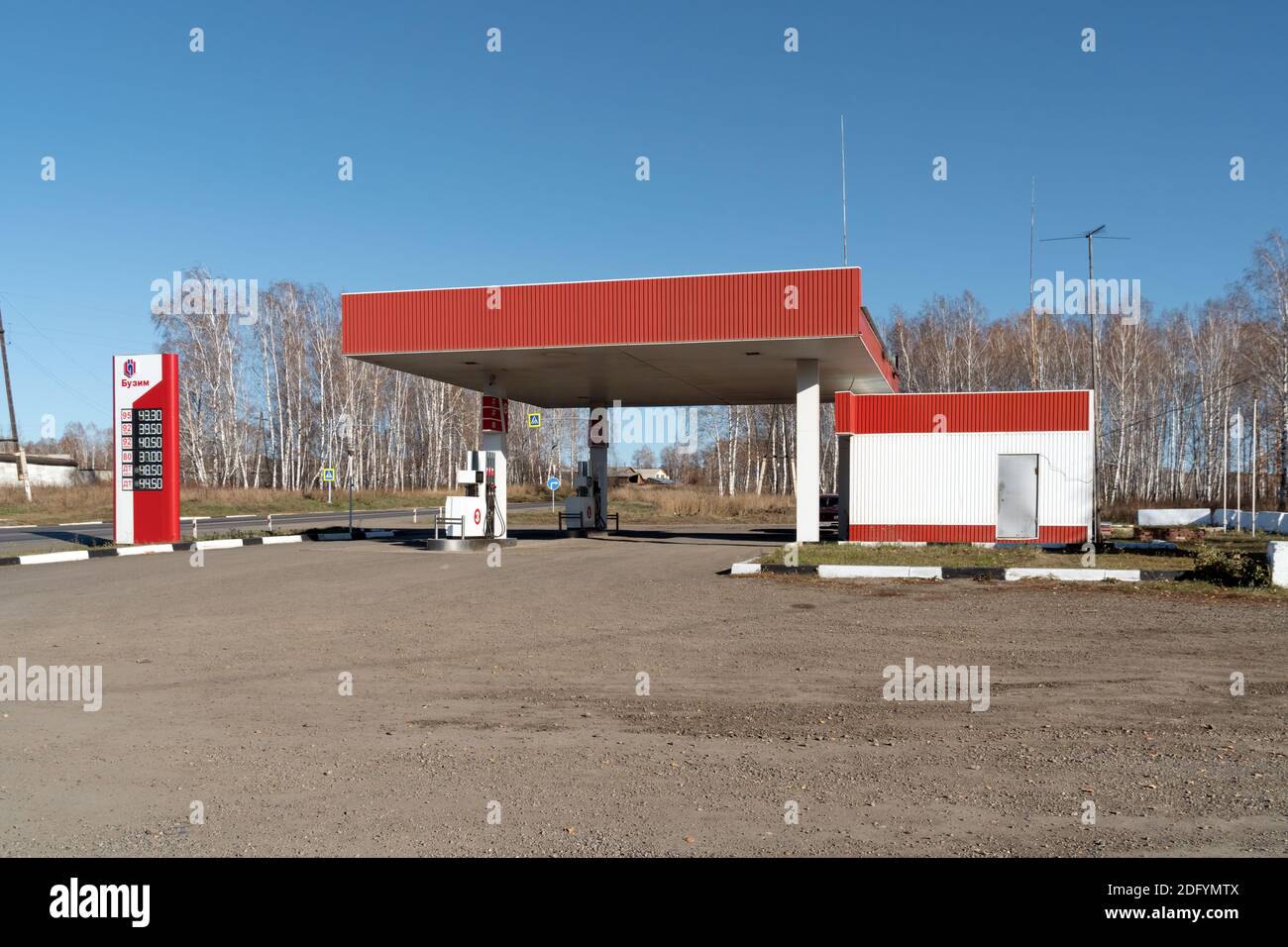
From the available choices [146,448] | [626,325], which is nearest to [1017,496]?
[626,325]

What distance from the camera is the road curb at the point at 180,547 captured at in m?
20.2

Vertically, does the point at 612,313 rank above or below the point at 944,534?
above

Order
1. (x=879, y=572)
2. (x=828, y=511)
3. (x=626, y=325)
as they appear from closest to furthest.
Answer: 1. (x=879, y=572)
2. (x=626, y=325)
3. (x=828, y=511)

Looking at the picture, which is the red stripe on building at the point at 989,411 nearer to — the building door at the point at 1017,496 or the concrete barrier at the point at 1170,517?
the building door at the point at 1017,496

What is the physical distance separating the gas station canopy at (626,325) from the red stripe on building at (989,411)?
1.74m

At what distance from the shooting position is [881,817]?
4.79 m

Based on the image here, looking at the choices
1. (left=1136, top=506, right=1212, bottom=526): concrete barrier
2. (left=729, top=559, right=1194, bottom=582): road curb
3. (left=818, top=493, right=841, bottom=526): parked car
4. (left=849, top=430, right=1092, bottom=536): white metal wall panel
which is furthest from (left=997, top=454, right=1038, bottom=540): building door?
(left=1136, top=506, right=1212, bottom=526): concrete barrier

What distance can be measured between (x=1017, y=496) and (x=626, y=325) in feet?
34.1

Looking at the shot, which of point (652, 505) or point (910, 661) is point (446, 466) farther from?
point (910, 661)

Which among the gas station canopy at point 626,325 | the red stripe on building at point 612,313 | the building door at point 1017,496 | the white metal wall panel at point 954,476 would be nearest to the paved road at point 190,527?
the gas station canopy at point 626,325

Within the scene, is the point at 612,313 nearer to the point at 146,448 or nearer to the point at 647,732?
the point at 146,448

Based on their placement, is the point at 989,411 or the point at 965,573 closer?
the point at 965,573

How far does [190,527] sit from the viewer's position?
33.1 m

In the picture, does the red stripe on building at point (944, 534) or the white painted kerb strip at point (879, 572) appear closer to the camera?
the white painted kerb strip at point (879, 572)
